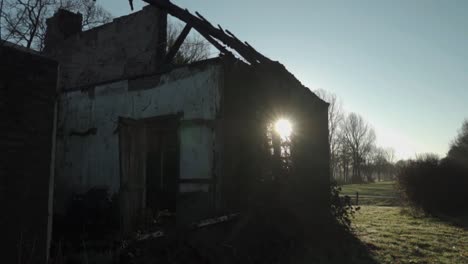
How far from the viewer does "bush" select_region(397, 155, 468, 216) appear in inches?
588

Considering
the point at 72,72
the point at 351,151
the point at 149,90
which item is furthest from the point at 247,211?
the point at 351,151

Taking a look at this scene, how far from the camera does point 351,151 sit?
6147 centimetres

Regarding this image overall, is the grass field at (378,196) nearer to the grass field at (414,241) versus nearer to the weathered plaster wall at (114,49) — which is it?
the grass field at (414,241)

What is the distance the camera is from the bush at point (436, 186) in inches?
588

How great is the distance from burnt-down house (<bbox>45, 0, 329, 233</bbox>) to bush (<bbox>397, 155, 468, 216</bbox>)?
628cm

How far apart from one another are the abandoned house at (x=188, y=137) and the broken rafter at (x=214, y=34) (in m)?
0.03

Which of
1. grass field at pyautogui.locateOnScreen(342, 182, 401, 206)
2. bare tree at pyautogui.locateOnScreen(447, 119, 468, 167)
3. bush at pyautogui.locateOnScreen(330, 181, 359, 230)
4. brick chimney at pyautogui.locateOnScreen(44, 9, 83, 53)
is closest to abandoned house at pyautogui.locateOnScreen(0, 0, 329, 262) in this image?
bush at pyautogui.locateOnScreen(330, 181, 359, 230)

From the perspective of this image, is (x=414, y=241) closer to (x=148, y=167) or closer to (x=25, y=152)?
(x=148, y=167)

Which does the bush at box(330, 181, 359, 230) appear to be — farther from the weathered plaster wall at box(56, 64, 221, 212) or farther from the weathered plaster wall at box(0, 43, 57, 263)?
the weathered plaster wall at box(0, 43, 57, 263)

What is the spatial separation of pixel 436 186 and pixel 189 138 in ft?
39.2

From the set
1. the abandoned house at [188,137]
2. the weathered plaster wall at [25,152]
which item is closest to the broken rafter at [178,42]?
the abandoned house at [188,137]

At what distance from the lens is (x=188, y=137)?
331 inches

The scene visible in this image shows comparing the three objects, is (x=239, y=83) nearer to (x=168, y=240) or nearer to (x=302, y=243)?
(x=302, y=243)

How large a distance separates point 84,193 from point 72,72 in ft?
22.6
